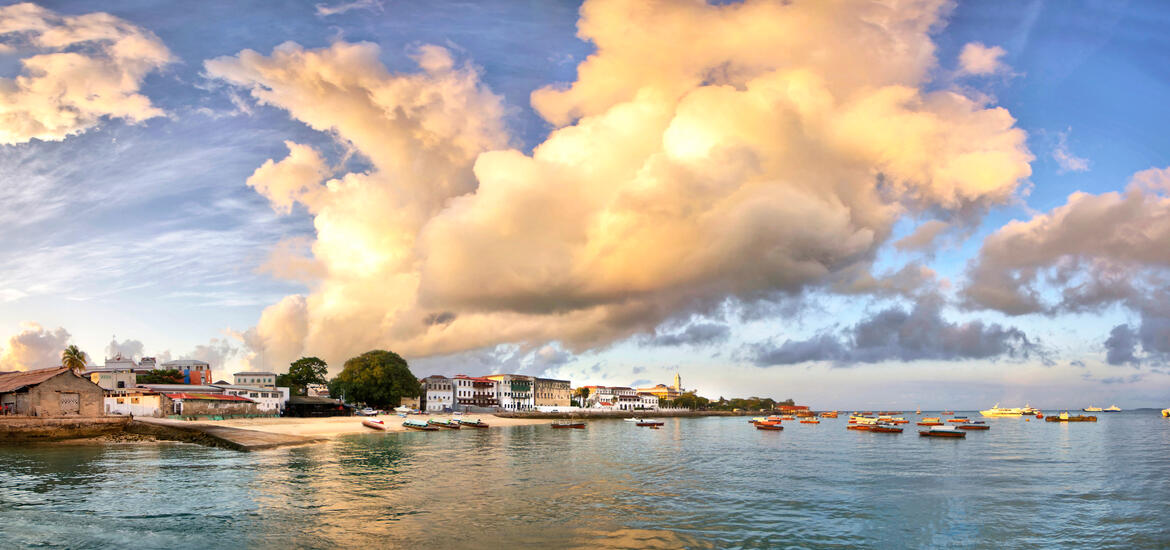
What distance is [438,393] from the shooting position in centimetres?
15662

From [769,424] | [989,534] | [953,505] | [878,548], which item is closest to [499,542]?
[878,548]

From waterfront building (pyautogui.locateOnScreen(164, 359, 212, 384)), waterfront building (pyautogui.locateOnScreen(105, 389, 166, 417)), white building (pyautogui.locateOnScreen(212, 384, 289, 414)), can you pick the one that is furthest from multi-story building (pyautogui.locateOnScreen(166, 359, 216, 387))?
waterfront building (pyautogui.locateOnScreen(105, 389, 166, 417))

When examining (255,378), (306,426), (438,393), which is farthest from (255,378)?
(306,426)

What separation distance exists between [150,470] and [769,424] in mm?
88622

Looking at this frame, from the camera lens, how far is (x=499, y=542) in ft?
68.9

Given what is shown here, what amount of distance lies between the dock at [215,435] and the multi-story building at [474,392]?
98540 mm

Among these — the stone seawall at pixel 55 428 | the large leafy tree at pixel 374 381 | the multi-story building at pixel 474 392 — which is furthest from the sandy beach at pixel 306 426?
the multi-story building at pixel 474 392

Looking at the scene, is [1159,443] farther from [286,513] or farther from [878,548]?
[286,513]

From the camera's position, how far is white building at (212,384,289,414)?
310ft

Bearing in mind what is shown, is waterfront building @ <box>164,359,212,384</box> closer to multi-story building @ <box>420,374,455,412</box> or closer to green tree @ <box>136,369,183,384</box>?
green tree @ <box>136,369,183,384</box>

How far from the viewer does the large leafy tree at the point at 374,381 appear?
12000 centimetres

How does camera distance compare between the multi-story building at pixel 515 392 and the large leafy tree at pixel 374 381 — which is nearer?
the large leafy tree at pixel 374 381

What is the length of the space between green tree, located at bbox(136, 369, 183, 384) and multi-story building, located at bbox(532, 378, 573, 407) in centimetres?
9024

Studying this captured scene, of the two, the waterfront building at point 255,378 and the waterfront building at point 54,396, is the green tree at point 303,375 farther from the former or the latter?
the waterfront building at point 54,396
